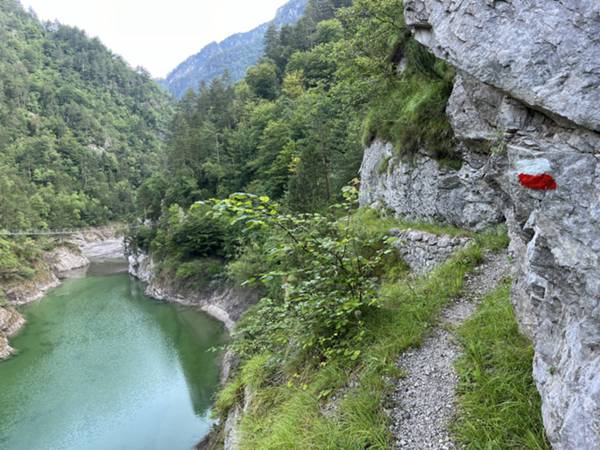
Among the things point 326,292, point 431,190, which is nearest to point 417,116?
point 431,190

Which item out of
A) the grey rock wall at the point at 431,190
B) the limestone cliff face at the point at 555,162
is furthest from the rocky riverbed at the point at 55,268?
the limestone cliff face at the point at 555,162

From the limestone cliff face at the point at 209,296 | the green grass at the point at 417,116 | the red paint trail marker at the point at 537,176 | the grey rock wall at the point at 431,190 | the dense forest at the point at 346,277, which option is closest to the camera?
the red paint trail marker at the point at 537,176

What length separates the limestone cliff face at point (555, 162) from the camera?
2.50m

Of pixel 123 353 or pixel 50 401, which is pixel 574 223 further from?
pixel 123 353

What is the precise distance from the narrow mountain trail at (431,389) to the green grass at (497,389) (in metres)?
0.13

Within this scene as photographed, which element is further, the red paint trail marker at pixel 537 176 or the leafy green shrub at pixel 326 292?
the leafy green shrub at pixel 326 292

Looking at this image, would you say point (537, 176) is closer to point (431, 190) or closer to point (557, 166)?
point (557, 166)

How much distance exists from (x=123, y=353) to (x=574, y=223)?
2649 cm

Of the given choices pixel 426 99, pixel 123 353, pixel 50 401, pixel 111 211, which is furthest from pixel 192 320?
pixel 111 211

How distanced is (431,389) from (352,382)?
0.97 m

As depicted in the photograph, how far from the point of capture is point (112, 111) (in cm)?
11875

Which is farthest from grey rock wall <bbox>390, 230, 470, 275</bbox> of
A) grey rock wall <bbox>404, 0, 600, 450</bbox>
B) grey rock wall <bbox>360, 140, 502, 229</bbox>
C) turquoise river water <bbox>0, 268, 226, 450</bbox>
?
turquoise river water <bbox>0, 268, 226, 450</bbox>

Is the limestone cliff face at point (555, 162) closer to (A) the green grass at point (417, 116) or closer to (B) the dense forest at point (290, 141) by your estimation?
(B) the dense forest at point (290, 141)

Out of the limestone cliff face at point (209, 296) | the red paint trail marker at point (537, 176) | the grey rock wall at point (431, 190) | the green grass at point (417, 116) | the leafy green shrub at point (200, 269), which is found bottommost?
the limestone cliff face at point (209, 296)
